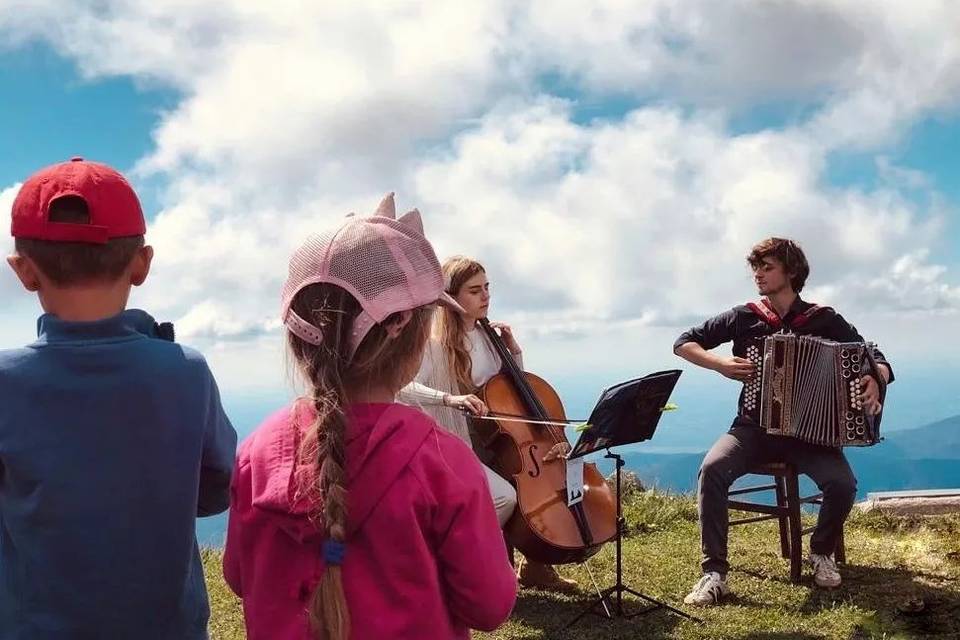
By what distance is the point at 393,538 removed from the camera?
5.84ft

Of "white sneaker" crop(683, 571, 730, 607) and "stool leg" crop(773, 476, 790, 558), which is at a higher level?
"stool leg" crop(773, 476, 790, 558)

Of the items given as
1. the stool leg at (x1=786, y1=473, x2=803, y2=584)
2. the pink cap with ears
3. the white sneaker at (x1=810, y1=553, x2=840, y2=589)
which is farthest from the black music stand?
the pink cap with ears

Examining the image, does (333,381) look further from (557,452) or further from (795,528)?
(795,528)

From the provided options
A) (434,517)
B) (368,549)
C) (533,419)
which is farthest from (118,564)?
(533,419)

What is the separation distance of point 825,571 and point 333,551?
15.7ft

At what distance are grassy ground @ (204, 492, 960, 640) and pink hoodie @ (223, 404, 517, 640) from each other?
3314 mm

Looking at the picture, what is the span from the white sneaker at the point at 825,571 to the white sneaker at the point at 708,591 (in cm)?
62

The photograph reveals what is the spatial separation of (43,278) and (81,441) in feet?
1.20

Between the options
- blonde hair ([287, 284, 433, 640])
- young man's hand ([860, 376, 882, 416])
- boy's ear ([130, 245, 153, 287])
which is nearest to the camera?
blonde hair ([287, 284, 433, 640])

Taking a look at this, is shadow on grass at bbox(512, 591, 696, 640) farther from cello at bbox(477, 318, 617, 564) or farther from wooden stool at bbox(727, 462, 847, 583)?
wooden stool at bbox(727, 462, 847, 583)

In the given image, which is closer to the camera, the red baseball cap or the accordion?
the red baseball cap

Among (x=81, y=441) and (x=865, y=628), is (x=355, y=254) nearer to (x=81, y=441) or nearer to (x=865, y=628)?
(x=81, y=441)

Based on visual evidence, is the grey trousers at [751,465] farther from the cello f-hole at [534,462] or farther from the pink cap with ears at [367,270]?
the pink cap with ears at [367,270]

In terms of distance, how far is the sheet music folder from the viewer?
4.40 metres
